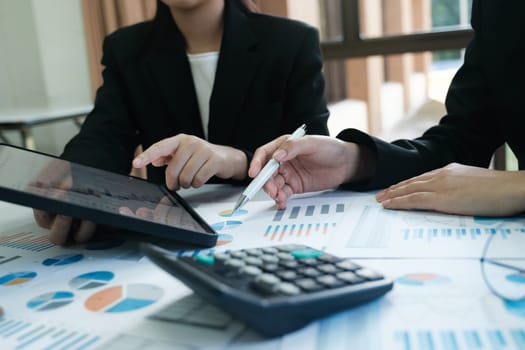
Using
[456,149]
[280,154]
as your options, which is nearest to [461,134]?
[456,149]

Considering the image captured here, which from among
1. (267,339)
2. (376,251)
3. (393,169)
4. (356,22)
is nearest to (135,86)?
(393,169)

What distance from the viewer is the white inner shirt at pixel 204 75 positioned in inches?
50.8

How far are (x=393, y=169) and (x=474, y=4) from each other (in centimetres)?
33

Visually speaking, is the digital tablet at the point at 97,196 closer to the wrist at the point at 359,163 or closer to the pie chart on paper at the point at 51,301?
the pie chart on paper at the point at 51,301

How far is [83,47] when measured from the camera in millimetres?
2818

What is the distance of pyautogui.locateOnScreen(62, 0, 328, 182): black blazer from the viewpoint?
1.21 m

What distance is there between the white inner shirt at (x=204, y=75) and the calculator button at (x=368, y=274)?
91 cm

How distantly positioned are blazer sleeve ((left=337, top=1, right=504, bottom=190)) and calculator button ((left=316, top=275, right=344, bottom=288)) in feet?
1.34

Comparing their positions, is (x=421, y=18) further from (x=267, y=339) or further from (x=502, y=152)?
(x=267, y=339)

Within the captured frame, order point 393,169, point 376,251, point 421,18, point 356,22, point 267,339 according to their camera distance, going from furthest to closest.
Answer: point 421,18 → point 356,22 → point 393,169 → point 376,251 → point 267,339

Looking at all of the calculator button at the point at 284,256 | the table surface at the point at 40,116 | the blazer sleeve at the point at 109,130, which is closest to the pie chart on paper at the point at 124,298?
the calculator button at the point at 284,256

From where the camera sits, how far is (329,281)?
39cm

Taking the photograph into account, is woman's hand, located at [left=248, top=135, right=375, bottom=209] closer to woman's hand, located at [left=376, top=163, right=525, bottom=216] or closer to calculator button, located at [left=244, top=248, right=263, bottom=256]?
woman's hand, located at [left=376, top=163, right=525, bottom=216]

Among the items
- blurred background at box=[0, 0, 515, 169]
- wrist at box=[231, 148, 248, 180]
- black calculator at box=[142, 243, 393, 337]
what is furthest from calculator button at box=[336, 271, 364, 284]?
blurred background at box=[0, 0, 515, 169]
